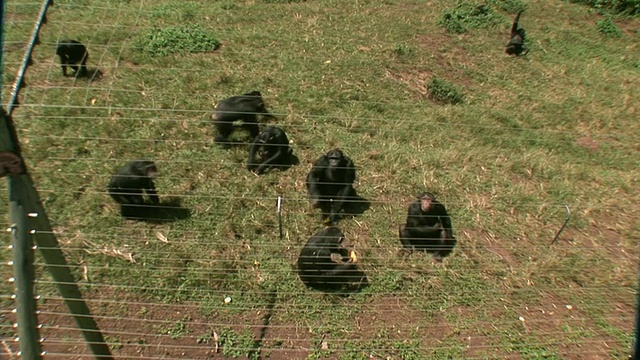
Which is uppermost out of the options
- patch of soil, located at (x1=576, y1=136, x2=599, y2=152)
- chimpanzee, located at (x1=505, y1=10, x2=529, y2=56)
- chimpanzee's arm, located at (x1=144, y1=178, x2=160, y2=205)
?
chimpanzee, located at (x1=505, y1=10, x2=529, y2=56)

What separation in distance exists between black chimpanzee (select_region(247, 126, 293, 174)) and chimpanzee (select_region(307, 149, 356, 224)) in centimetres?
65

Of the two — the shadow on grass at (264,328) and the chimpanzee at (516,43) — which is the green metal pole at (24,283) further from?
the chimpanzee at (516,43)

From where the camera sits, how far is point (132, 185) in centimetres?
586

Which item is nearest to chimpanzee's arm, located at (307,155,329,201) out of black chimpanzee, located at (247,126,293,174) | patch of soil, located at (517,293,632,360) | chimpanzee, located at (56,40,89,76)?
black chimpanzee, located at (247,126,293,174)

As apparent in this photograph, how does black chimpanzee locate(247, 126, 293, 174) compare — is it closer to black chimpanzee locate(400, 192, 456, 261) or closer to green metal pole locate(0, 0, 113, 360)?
black chimpanzee locate(400, 192, 456, 261)

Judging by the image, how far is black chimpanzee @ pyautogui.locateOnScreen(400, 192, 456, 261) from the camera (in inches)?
233

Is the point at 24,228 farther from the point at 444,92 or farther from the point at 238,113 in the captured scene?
the point at 444,92

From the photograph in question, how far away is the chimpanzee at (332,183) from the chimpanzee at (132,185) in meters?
1.98

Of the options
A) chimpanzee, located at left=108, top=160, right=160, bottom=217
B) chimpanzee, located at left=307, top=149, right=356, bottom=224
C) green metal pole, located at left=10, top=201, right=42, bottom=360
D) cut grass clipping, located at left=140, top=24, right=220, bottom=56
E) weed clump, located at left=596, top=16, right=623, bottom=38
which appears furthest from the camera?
weed clump, located at left=596, top=16, right=623, bottom=38

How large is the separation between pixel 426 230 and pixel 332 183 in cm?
128

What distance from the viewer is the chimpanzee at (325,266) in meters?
5.36

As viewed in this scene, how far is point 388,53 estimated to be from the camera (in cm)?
993

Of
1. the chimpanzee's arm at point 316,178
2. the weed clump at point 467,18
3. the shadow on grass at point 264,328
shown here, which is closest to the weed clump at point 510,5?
the weed clump at point 467,18

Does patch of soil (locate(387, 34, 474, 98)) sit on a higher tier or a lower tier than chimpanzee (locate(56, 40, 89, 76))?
lower
